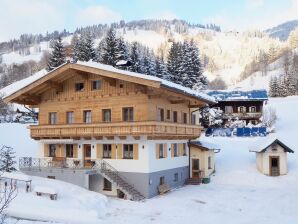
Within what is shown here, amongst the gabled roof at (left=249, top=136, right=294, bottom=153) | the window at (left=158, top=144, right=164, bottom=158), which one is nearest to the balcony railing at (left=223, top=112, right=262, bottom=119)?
the gabled roof at (left=249, top=136, right=294, bottom=153)

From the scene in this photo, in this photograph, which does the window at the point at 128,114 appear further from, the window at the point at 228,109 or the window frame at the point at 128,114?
the window at the point at 228,109

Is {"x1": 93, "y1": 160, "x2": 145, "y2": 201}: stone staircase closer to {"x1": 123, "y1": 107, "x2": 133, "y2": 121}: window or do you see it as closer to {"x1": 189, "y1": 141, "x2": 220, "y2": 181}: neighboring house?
{"x1": 123, "y1": 107, "x2": 133, "y2": 121}: window

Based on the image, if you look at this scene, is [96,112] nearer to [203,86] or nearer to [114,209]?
[114,209]

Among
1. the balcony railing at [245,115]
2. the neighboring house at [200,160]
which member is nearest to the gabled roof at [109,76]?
the neighboring house at [200,160]

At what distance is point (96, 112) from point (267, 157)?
1519 centimetres

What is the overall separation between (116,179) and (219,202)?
7129mm

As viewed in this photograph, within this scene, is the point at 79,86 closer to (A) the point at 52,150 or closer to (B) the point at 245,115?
(A) the point at 52,150

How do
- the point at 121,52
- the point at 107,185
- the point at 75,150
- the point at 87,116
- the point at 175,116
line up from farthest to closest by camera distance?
the point at 121,52 → the point at 175,116 → the point at 75,150 → the point at 87,116 → the point at 107,185

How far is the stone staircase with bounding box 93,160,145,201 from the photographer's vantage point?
25900 mm

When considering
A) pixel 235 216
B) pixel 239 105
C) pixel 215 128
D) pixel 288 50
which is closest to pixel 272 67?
pixel 288 50

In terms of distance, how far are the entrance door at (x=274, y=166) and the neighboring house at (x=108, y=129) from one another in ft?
23.9

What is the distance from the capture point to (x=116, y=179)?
26.8 m

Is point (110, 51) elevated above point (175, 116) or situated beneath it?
elevated above

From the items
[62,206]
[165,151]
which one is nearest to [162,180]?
[165,151]
